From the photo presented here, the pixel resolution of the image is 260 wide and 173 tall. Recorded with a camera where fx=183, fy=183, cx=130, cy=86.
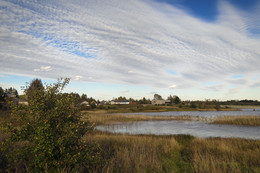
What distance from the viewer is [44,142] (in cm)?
596

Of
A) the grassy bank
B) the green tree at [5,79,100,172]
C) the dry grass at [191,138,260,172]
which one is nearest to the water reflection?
the grassy bank

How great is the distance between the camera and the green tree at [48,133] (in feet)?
20.0

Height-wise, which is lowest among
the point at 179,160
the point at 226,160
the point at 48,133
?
the point at 179,160

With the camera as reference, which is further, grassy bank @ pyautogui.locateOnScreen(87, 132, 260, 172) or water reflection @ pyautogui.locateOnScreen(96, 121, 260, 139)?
water reflection @ pyautogui.locateOnScreen(96, 121, 260, 139)

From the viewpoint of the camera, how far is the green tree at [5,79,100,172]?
6.09 meters

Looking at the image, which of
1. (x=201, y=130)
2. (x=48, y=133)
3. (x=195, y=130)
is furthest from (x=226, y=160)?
(x=201, y=130)

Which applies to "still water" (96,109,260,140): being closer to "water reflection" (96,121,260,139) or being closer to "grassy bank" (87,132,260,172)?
"water reflection" (96,121,260,139)

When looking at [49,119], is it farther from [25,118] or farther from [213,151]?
[213,151]

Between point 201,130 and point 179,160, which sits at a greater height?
point 179,160

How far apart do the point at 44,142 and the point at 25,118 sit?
1350 millimetres

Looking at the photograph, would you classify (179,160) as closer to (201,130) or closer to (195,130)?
(195,130)

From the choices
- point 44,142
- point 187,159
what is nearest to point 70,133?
point 44,142

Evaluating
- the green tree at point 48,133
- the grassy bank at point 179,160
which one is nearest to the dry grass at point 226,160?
the grassy bank at point 179,160

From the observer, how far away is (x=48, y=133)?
241 inches
